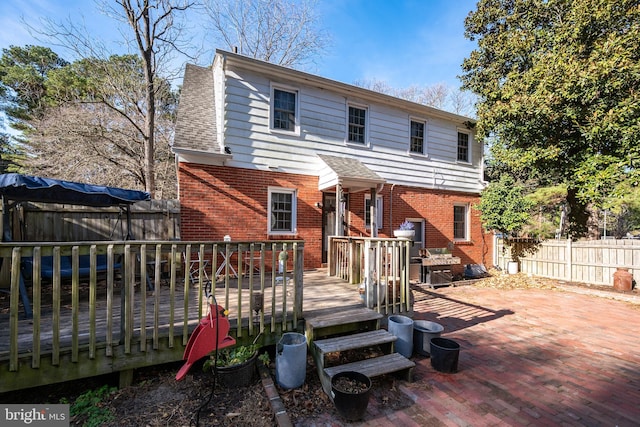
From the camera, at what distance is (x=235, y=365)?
9.79ft

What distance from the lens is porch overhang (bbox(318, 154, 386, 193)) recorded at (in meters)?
7.02

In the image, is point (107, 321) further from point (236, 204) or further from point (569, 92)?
point (569, 92)

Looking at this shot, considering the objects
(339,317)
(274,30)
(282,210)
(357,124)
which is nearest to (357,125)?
(357,124)

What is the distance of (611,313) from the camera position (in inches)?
239

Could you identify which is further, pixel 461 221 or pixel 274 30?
pixel 274 30

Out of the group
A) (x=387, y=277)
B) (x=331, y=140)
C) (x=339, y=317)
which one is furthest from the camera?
(x=331, y=140)

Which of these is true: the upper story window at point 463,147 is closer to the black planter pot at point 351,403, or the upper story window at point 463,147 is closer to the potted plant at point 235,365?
the black planter pot at point 351,403

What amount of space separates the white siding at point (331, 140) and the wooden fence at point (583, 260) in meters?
3.32

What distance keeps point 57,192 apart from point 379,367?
17.6ft

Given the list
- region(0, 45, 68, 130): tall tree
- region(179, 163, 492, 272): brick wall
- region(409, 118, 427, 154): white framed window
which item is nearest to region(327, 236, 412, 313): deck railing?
region(179, 163, 492, 272): brick wall

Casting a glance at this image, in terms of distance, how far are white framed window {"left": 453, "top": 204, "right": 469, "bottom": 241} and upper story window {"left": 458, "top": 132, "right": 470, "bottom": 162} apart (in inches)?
76.3

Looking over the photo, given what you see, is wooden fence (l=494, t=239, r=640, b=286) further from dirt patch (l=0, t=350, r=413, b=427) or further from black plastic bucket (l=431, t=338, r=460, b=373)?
dirt patch (l=0, t=350, r=413, b=427)

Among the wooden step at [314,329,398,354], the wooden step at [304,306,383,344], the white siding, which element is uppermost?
the white siding

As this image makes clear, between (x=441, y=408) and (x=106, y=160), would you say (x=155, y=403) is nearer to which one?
(x=441, y=408)
